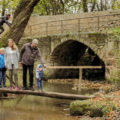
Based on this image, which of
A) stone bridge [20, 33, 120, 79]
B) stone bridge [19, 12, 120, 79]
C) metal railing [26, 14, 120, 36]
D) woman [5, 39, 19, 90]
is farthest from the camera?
metal railing [26, 14, 120, 36]

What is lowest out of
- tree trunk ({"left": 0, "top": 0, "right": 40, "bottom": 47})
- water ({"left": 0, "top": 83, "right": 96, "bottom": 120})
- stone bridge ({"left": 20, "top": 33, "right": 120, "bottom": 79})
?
water ({"left": 0, "top": 83, "right": 96, "bottom": 120})

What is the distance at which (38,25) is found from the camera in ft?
69.3

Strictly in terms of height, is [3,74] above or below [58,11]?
below

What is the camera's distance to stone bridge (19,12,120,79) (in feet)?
48.8

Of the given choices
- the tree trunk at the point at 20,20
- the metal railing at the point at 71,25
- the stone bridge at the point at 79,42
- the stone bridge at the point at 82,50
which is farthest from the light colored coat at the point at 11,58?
the metal railing at the point at 71,25

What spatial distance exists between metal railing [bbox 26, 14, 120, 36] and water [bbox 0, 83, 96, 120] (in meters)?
9.76

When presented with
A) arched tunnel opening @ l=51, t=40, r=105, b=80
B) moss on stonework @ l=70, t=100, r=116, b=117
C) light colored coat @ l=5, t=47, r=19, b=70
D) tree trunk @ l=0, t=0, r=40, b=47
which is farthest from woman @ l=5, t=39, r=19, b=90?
arched tunnel opening @ l=51, t=40, r=105, b=80

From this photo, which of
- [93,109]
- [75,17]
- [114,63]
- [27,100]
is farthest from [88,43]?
[93,109]

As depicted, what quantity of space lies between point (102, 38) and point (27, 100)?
23.3ft

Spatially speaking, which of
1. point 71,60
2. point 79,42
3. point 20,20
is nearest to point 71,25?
point 79,42

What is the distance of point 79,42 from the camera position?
64.5 feet

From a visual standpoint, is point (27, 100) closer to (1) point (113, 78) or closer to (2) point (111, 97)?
(2) point (111, 97)

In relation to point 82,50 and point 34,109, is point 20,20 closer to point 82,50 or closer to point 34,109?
point 34,109

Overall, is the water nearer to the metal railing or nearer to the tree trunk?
the tree trunk
